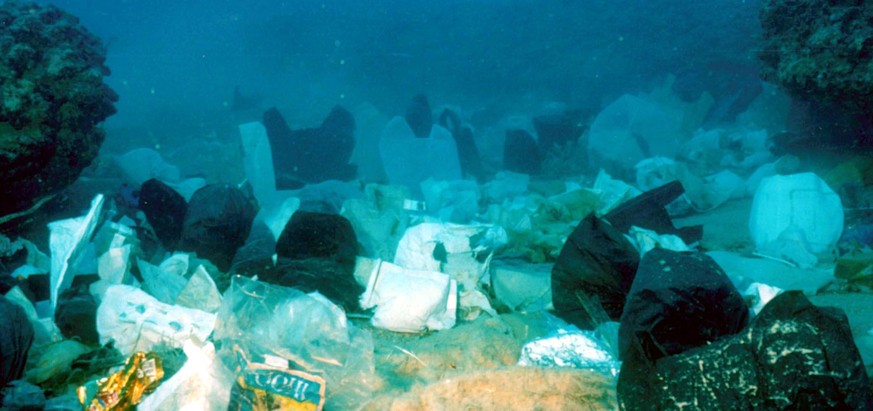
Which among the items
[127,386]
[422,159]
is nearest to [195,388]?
[127,386]

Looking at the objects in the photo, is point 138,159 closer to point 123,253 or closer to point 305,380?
point 123,253

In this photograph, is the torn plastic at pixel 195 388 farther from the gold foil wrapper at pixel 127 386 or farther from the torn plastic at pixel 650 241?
the torn plastic at pixel 650 241

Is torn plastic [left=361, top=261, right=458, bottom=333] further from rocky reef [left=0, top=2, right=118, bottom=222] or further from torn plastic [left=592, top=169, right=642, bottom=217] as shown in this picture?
rocky reef [left=0, top=2, right=118, bottom=222]

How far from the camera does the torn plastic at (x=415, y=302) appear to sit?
6.88 ft

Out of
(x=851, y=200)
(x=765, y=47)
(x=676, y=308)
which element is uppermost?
(x=765, y=47)

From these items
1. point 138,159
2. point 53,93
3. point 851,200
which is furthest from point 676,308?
point 138,159

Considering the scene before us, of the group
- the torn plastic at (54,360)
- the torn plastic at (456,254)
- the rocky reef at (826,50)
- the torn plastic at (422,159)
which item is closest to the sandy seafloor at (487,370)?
the torn plastic at (456,254)

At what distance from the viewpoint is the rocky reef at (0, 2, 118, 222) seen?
2809 millimetres

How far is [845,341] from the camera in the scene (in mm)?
1060

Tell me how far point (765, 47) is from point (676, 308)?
14.6 feet

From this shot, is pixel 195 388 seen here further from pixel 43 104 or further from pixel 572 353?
pixel 43 104

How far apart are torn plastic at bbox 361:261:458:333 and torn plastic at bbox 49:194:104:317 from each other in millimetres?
1472

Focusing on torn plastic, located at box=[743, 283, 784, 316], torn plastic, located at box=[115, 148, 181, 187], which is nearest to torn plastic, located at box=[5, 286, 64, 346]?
torn plastic, located at box=[115, 148, 181, 187]

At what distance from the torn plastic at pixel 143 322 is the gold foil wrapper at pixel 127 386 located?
292 mm
